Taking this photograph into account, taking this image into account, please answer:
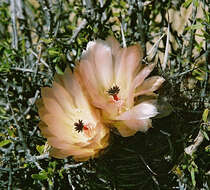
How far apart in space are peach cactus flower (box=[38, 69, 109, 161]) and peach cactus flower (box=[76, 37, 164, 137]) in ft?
0.06

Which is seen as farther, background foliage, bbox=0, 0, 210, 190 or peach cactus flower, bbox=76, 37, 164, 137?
background foliage, bbox=0, 0, 210, 190

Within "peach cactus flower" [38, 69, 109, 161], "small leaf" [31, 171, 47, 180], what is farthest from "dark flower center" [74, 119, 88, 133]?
"small leaf" [31, 171, 47, 180]

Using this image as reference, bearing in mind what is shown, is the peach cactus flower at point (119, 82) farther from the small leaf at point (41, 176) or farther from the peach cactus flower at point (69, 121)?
the small leaf at point (41, 176)

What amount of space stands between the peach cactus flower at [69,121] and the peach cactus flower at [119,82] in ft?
0.06

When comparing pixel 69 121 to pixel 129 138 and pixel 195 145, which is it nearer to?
pixel 129 138

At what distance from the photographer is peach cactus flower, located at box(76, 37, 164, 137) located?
0.49 m

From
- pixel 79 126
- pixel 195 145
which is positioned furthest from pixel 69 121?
pixel 195 145

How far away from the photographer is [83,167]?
644 millimetres

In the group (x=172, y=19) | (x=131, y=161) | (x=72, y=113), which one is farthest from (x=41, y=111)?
(x=172, y=19)

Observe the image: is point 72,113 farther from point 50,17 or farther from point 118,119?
point 50,17

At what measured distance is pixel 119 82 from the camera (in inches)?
22.6

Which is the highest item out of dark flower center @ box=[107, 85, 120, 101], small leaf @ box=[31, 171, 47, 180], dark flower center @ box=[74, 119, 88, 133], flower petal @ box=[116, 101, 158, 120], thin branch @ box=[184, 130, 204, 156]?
dark flower center @ box=[107, 85, 120, 101]

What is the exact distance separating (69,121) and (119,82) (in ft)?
0.33

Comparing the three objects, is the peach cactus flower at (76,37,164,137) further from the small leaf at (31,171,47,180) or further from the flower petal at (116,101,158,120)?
the small leaf at (31,171,47,180)
